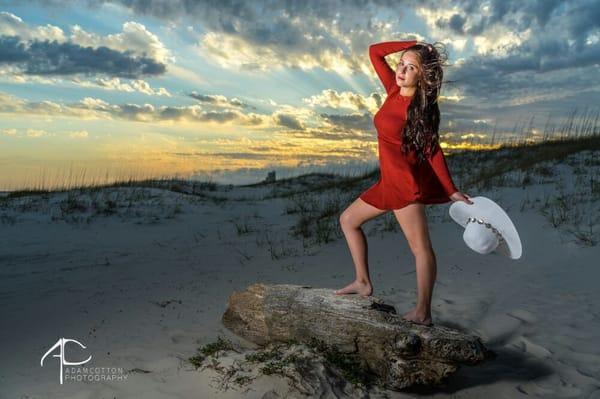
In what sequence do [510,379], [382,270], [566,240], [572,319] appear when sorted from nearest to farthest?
[510,379] < [572,319] < [382,270] < [566,240]

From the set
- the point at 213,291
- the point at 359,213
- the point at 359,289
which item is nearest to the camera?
the point at 359,213

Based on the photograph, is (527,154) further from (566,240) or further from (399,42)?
(399,42)

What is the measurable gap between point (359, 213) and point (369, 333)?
3.23 feet

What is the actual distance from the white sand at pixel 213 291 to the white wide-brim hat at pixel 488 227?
3.99 feet

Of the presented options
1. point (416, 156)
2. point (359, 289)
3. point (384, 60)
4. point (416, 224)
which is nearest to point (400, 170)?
point (416, 156)

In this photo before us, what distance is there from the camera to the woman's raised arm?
4473mm

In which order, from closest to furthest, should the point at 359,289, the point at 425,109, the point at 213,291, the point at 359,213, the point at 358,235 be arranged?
the point at 425,109
the point at 359,213
the point at 358,235
the point at 359,289
the point at 213,291

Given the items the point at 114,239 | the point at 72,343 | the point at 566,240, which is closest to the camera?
the point at 72,343

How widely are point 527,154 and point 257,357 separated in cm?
1412

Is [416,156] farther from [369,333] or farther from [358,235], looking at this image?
[369,333]

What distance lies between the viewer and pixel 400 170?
4113mm

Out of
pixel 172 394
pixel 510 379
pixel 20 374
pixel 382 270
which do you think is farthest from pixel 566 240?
pixel 20 374

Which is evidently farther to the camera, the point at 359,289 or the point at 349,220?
the point at 359,289

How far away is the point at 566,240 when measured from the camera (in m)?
8.68
